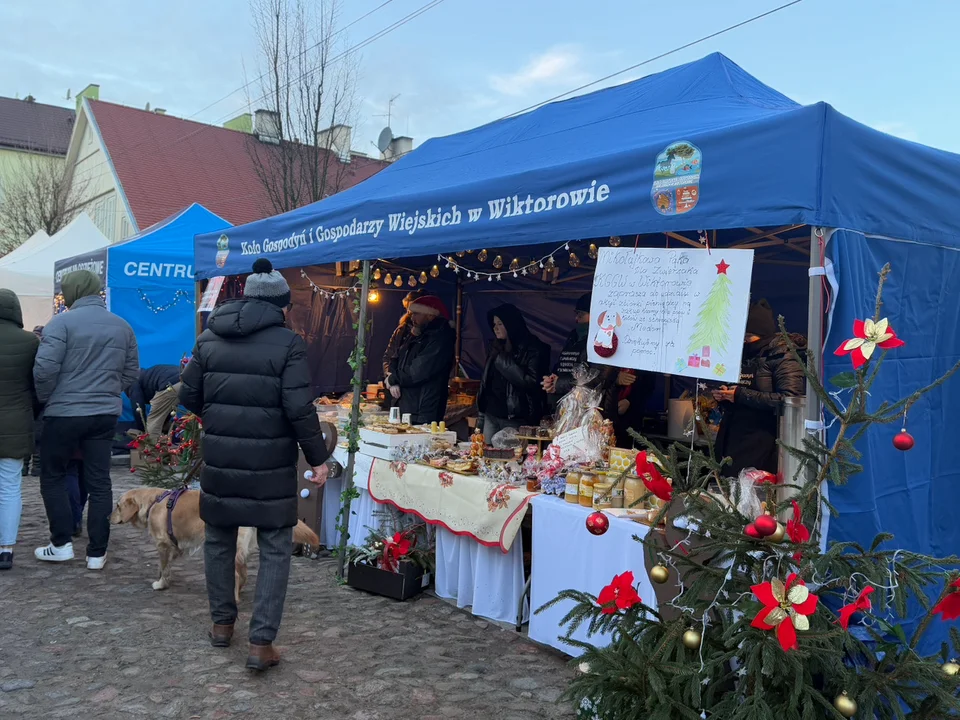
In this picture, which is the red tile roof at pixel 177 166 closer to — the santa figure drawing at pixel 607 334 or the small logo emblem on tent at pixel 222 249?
the small logo emblem on tent at pixel 222 249

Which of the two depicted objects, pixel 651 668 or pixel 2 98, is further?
pixel 2 98

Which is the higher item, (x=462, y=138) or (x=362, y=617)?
(x=462, y=138)

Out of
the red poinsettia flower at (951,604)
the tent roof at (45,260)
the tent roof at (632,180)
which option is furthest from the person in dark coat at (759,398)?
the tent roof at (45,260)

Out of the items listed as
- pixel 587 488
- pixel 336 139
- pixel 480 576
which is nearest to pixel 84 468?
pixel 480 576

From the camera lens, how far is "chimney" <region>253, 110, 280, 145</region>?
622 inches

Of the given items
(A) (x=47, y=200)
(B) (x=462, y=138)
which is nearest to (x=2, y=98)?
(A) (x=47, y=200)

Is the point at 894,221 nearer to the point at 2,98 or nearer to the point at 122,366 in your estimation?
the point at 122,366

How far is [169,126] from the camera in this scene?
79.2 ft

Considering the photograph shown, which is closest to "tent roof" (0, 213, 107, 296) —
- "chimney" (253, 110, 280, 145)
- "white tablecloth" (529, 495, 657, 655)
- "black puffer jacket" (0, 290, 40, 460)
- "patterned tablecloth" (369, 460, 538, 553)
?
"chimney" (253, 110, 280, 145)

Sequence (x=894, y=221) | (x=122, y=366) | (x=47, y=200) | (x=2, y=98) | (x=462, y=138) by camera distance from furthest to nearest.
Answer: (x=2, y=98) → (x=47, y=200) → (x=462, y=138) → (x=122, y=366) → (x=894, y=221)

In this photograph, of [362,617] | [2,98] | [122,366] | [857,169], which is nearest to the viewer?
[857,169]

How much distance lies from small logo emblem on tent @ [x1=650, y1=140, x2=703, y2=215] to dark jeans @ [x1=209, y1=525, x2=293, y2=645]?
226 centimetres

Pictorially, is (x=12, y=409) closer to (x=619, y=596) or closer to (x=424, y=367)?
(x=424, y=367)

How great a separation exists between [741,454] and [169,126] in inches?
949
